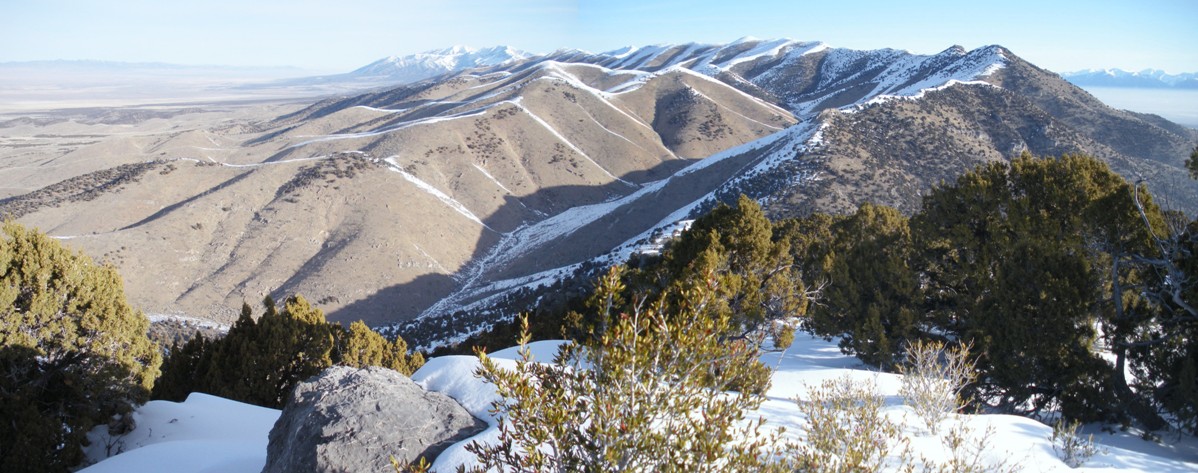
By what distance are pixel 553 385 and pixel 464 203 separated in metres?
49.3

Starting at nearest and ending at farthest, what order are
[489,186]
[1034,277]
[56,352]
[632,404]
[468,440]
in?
[632,404], [468,440], [56,352], [1034,277], [489,186]

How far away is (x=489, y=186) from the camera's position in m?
55.7

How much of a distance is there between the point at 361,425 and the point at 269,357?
10.7 metres

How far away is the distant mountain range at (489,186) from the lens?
36125mm

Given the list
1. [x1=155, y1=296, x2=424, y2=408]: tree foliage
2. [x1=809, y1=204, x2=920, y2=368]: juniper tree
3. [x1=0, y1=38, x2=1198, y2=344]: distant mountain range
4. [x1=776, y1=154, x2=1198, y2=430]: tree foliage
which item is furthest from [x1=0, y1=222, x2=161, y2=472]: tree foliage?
[x1=0, y1=38, x2=1198, y2=344]: distant mountain range

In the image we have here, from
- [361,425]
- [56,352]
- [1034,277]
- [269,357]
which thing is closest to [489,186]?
[269,357]

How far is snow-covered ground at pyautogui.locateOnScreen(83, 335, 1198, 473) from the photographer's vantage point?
680cm

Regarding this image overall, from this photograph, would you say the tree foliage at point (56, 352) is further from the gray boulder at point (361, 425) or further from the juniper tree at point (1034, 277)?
the juniper tree at point (1034, 277)

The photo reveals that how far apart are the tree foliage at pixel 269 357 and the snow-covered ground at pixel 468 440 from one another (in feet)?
9.92

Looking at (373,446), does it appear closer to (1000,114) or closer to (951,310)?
(951,310)

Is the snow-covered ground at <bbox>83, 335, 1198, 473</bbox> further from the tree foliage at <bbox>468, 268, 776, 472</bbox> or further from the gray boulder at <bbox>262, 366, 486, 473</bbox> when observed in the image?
the tree foliage at <bbox>468, 268, 776, 472</bbox>

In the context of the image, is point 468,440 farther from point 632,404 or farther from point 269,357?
point 269,357

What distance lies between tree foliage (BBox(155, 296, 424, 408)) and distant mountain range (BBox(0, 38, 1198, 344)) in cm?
1240

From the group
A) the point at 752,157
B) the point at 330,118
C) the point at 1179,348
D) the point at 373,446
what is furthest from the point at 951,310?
the point at 330,118
